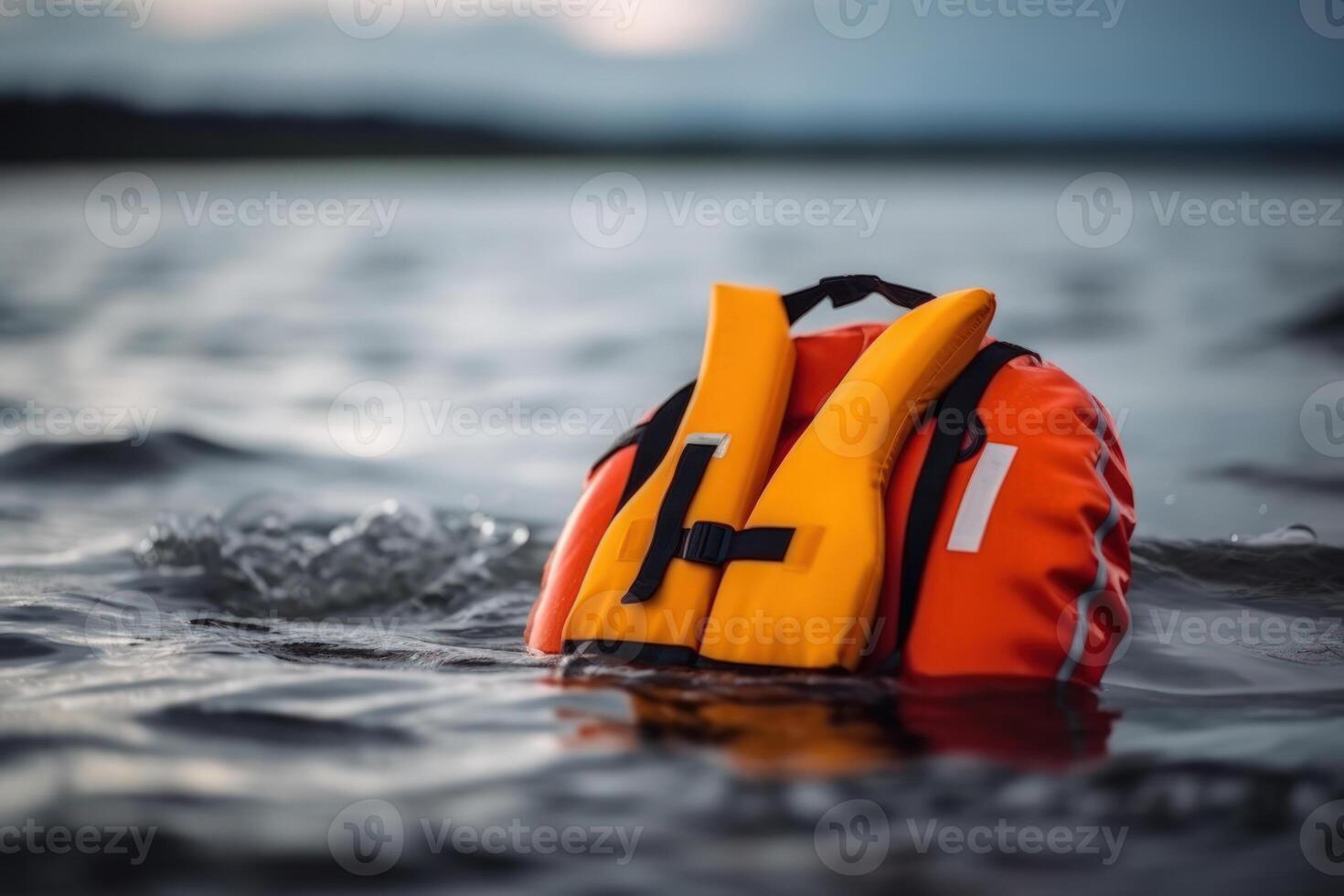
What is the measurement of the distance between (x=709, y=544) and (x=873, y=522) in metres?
0.43

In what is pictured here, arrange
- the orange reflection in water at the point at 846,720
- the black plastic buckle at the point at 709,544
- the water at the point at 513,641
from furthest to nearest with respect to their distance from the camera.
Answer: the black plastic buckle at the point at 709,544, the orange reflection in water at the point at 846,720, the water at the point at 513,641

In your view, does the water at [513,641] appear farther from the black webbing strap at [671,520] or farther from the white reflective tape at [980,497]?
the white reflective tape at [980,497]

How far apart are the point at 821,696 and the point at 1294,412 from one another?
6.23 meters

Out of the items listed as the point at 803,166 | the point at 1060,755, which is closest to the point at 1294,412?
the point at 1060,755

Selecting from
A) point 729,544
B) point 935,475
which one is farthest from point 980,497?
point 729,544

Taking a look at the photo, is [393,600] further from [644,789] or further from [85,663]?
[644,789]

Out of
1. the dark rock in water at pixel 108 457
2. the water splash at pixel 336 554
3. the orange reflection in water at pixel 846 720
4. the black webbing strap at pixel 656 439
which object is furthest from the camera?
the dark rock in water at pixel 108 457

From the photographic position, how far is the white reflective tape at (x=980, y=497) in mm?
3025

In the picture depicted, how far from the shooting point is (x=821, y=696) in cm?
298

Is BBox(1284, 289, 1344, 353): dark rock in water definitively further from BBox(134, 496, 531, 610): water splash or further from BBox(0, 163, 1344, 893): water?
BBox(134, 496, 531, 610): water splash

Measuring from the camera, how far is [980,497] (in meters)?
3.07

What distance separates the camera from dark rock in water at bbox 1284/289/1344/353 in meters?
10.3

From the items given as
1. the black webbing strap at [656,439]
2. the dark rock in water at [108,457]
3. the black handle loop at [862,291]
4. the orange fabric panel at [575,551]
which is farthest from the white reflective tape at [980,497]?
the dark rock in water at [108,457]

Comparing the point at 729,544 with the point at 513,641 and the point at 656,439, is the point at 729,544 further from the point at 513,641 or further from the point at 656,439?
the point at 513,641
